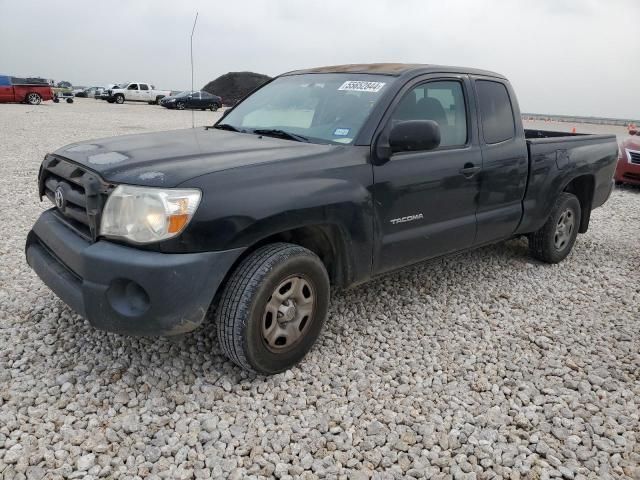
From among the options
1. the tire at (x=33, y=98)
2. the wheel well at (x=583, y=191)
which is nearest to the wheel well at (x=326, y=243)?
the wheel well at (x=583, y=191)

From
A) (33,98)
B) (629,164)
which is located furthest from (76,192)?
(33,98)

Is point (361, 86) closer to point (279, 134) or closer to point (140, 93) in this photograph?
point (279, 134)

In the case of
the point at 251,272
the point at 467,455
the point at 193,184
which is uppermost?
the point at 193,184

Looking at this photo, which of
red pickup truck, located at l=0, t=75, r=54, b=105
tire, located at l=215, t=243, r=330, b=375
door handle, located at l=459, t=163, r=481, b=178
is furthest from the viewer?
red pickup truck, located at l=0, t=75, r=54, b=105

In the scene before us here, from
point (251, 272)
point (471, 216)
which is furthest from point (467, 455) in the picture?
point (471, 216)

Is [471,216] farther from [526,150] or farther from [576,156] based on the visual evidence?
[576,156]

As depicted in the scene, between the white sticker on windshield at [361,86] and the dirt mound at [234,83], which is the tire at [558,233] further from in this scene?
the dirt mound at [234,83]

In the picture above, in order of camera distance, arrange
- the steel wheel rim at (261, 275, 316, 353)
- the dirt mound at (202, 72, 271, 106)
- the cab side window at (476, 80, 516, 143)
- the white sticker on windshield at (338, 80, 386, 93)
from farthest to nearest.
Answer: the dirt mound at (202, 72, 271, 106) → the cab side window at (476, 80, 516, 143) → the white sticker on windshield at (338, 80, 386, 93) → the steel wheel rim at (261, 275, 316, 353)

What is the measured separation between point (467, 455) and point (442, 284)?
6.87 ft

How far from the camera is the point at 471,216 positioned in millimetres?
3756

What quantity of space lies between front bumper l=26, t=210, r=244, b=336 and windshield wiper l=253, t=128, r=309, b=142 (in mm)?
1028

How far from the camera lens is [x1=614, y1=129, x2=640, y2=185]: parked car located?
9.43 meters

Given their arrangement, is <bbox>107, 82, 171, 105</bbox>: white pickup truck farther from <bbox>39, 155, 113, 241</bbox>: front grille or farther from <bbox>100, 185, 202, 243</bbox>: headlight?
<bbox>100, 185, 202, 243</bbox>: headlight

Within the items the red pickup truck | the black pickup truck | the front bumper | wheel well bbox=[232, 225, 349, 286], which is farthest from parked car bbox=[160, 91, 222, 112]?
the front bumper
